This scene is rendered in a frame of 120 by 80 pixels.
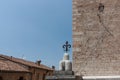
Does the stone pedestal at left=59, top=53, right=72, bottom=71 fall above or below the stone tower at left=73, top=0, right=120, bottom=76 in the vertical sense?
below

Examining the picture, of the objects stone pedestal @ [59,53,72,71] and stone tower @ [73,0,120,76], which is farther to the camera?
stone pedestal @ [59,53,72,71]

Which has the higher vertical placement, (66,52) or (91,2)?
(91,2)

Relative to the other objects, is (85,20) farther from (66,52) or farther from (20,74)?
(20,74)

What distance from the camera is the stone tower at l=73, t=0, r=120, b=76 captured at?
20.2 ft

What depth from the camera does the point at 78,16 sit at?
21.5 ft

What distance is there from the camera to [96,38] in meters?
6.35

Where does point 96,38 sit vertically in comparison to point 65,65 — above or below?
above

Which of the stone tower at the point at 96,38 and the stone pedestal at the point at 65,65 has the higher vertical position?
the stone tower at the point at 96,38

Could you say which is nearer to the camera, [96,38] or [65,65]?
[96,38]

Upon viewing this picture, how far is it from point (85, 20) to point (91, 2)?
534mm

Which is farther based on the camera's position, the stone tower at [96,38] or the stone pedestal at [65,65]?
the stone pedestal at [65,65]

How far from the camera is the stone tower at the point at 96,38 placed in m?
6.15

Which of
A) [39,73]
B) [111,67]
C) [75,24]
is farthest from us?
[39,73]

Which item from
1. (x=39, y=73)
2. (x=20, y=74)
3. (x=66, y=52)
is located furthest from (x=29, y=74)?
(x=66, y=52)
